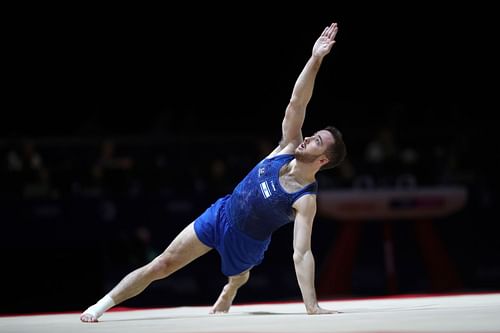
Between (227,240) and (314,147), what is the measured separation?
2.82 ft

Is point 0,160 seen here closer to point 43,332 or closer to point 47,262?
point 47,262

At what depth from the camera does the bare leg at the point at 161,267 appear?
5.07 m

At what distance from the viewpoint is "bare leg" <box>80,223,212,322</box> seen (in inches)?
199

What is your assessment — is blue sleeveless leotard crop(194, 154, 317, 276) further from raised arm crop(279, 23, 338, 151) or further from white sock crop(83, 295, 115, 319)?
white sock crop(83, 295, 115, 319)

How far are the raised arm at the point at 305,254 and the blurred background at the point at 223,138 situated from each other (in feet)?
14.7

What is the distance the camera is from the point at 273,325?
13.2 feet

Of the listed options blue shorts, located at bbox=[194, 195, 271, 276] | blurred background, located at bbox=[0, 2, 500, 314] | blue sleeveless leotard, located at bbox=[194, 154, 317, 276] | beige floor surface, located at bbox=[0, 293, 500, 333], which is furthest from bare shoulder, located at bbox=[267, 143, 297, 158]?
blurred background, located at bbox=[0, 2, 500, 314]

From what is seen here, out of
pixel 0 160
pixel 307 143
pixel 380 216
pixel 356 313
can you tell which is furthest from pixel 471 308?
pixel 0 160

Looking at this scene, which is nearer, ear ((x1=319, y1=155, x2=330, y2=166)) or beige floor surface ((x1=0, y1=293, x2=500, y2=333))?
beige floor surface ((x1=0, y1=293, x2=500, y2=333))

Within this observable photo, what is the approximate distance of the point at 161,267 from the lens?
5.11 meters

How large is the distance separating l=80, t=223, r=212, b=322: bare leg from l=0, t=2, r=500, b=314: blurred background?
4.04 m

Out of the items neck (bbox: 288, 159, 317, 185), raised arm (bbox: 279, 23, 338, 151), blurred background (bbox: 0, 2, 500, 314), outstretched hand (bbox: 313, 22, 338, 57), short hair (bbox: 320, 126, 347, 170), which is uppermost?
outstretched hand (bbox: 313, 22, 338, 57)

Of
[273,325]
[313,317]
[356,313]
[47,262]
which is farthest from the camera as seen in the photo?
[47,262]

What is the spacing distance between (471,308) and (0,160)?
7.17m
